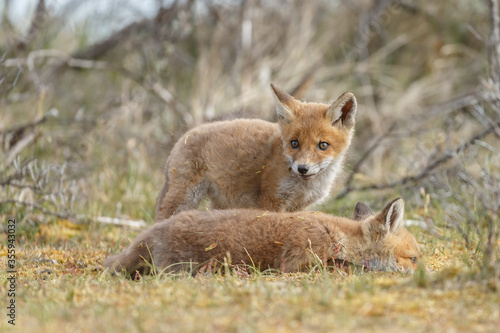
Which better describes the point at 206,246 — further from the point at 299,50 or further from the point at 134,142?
the point at 299,50

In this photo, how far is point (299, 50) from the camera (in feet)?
39.7

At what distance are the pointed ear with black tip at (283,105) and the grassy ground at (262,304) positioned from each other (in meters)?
1.95

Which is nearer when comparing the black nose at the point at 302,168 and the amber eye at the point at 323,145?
the black nose at the point at 302,168

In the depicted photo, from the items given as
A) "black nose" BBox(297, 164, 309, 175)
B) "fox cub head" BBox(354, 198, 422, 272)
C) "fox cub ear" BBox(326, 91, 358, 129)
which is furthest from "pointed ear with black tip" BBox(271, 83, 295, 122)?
"fox cub head" BBox(354, 198, 422, 272)

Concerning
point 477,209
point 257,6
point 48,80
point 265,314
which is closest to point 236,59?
point 257,6

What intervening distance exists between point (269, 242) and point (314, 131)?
1.43 meters

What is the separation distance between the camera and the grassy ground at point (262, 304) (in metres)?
2.80

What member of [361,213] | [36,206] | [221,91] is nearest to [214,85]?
[221,91]

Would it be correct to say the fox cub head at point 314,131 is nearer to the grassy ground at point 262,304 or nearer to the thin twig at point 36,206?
the grassy ground at point 262,304

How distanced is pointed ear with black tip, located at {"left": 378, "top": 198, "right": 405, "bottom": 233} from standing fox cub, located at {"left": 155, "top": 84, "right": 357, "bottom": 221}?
93 centimetres

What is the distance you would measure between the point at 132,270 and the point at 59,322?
1622 millimetres

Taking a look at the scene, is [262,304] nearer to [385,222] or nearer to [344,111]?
[385,222]

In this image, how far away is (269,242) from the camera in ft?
15.0

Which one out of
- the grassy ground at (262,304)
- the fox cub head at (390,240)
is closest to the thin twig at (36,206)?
the grassy ground at (262,304)
